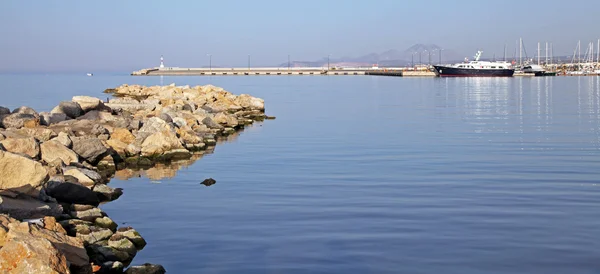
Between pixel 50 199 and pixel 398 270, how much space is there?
5.96m

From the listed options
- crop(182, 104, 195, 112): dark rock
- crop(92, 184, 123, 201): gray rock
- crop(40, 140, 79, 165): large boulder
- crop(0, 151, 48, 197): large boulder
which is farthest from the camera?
crop(182, 104, 195, 112): dark rock

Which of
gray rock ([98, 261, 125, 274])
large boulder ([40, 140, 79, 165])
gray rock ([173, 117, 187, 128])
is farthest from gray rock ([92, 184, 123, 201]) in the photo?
gray rock ([173, 117, 187, 128])

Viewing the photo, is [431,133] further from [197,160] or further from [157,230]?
[157,230]

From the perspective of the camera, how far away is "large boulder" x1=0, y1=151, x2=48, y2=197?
37.7ft

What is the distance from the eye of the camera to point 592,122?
33219 millimetres

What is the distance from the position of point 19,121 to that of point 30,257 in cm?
1622

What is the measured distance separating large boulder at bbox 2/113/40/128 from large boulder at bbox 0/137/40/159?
6239 millimetres

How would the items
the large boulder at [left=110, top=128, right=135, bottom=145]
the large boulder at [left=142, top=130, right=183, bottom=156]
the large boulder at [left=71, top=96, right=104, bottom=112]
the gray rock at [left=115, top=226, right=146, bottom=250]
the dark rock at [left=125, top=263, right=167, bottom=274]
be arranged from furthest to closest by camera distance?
the large boulder at [left=71, top=96, right=104, bottom=112], the large boulder at [left=110, top=128, right=135, bottom=145], the large boulder at [left=142, top=130, right=183, bottom=156], the gray rock at [left=115, top=226, right=146, bottom=250], the dark rock at [left=125, top=263, right=167, bottom=274]

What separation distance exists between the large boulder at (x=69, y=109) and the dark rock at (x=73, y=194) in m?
12.8

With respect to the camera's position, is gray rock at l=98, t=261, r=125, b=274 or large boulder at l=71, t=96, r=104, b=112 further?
large boulder at l=71, t=96, r=104, b=112

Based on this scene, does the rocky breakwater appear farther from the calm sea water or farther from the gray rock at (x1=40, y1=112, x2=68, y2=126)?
the calm sea water

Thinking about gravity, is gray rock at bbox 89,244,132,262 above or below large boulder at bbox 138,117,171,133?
below

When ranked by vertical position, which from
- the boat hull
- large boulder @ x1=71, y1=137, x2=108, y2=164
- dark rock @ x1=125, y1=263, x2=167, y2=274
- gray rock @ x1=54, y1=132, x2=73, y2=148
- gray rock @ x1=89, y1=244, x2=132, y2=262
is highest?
the boat hull

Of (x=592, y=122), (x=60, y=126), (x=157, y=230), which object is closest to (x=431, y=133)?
(x=592, y=122)
